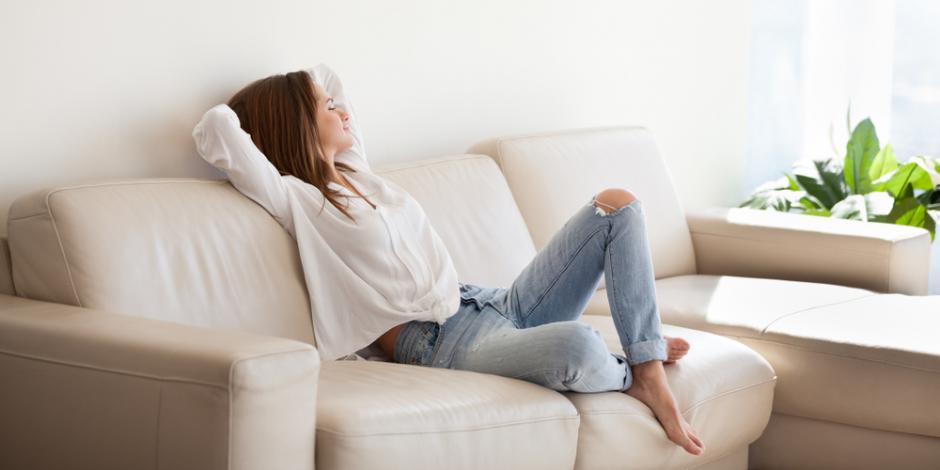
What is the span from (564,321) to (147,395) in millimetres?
925

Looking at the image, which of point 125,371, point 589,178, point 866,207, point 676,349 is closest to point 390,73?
point 589,178

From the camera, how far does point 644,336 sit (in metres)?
2.39

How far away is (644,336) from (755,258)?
117cm

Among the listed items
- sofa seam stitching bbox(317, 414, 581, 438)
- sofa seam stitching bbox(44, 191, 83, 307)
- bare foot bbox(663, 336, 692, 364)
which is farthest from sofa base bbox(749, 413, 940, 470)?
sofa seam stitching bbox(44, 191, 83, 307)

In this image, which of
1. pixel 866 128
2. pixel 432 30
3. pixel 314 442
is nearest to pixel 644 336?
pixel 314 442

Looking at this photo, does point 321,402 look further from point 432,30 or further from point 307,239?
point 432,30

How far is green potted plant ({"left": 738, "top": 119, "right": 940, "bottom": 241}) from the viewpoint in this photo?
12.3 ft

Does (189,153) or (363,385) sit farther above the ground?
(189,153)

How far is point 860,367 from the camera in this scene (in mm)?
2674

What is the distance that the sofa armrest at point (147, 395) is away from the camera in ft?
5.62

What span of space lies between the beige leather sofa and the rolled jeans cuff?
3.2 inches

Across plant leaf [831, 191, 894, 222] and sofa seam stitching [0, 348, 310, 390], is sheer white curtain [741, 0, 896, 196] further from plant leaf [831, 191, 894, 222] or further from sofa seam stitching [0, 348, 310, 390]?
sofa seam stitching [0, 348, 310, 390]

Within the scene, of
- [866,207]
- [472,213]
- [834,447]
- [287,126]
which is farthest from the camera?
[866,207]

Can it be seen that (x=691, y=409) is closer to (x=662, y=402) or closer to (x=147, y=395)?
(x=662, y=402)
